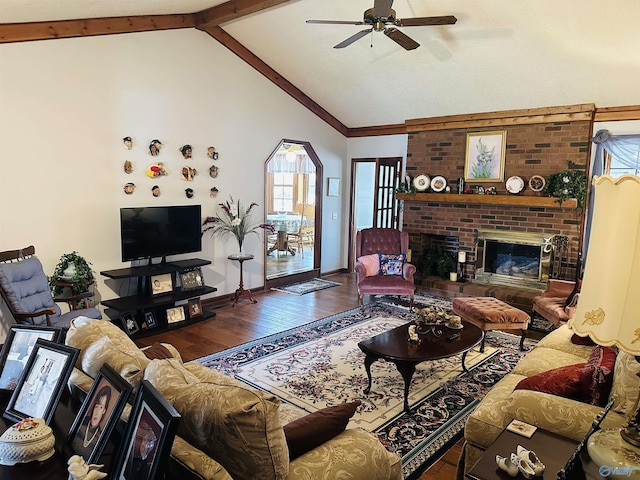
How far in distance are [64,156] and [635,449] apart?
509 cm

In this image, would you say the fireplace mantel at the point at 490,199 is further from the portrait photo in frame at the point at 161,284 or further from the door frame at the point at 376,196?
the portrait photo in frame at the point at 161,284

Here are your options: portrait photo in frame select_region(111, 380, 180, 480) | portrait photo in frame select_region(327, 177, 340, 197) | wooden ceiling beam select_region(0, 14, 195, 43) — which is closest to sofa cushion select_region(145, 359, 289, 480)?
portrait photo in frame select_region(111, 380, 180, 480)

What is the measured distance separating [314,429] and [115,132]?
14.4ft

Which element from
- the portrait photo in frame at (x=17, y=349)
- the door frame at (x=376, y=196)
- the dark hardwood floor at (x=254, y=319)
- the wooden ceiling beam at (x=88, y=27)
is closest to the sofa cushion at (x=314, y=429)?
the portrait photo in frame at (x=17, y=349)

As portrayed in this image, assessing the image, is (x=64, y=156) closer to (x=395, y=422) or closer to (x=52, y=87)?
(x=52, y=87)

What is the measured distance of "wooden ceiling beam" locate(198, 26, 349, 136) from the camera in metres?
6.13

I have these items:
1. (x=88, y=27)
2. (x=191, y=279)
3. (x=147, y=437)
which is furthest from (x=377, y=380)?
(x=88, y=27)

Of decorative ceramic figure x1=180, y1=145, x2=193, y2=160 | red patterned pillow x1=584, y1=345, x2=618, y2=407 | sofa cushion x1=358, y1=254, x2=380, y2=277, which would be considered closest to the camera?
red patterned pillow x1=584, y1=345, x2=618, y2=407

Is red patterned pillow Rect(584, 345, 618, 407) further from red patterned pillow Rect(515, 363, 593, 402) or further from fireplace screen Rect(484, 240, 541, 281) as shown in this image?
fireplace screen Rect(484, 240, 541, 281)

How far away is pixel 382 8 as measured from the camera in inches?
147

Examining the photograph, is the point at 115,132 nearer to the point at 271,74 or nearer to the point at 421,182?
the point at 271,74

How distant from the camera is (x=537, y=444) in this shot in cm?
196

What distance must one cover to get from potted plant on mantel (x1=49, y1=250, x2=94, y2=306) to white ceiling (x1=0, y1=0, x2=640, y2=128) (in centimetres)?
225

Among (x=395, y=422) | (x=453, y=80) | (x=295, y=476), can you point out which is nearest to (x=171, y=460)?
(x=295, y=476)
